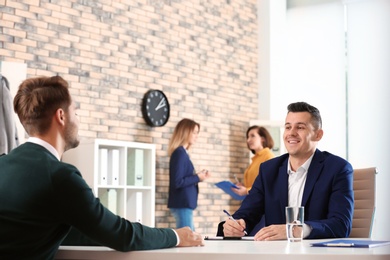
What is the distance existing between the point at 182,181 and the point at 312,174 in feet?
14.9

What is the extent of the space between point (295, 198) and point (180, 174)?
4.50 m

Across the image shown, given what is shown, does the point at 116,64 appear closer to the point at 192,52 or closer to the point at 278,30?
the point at 192,52

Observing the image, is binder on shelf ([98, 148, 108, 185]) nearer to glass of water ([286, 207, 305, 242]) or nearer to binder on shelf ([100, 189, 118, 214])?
binder on shelf ([100, 189, 118, 214])

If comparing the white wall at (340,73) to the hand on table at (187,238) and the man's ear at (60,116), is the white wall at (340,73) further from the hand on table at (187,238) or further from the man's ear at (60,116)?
the man's ear at (60,116)

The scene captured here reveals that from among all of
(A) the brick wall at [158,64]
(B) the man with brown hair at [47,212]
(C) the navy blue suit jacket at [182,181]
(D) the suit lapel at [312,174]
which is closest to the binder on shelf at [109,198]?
(A) the brick wall at [158,64]

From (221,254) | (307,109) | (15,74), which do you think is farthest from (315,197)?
(15,74)

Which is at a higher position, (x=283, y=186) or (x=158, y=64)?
(x=158, y=64)

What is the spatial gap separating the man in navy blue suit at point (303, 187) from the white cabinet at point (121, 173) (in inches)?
133

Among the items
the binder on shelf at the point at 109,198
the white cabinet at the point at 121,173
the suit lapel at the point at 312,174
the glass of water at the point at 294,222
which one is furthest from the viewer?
the binder on shelf at the point at 109,198

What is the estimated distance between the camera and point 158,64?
866 centimetres

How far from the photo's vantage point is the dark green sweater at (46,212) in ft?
7.35

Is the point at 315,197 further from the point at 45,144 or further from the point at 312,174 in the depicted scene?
the point at 45,144

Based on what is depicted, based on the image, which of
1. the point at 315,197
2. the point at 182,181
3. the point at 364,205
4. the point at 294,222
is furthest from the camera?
the point at 182,181

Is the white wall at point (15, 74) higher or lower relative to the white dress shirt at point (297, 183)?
higher
